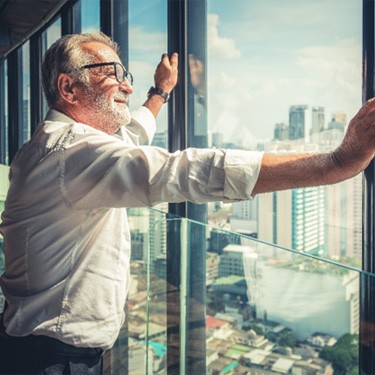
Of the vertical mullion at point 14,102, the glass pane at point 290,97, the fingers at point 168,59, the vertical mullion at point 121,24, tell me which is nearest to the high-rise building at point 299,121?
the glass pane at point 290,97

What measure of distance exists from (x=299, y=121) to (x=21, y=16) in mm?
3840

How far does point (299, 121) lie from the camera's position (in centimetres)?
247

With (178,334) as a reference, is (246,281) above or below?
above

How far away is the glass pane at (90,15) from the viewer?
452 cm

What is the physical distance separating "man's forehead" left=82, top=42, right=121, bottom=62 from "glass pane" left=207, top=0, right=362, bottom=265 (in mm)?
945

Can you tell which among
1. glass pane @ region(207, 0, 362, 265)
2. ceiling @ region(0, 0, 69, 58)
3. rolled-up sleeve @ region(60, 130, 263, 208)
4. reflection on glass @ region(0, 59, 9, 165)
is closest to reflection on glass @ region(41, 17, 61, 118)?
ceiling @ region(0, 0, 69, 58)

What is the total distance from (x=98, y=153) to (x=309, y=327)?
96cm

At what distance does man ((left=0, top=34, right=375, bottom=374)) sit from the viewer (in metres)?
1.09

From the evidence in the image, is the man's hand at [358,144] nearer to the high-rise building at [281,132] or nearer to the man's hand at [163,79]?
the man's hand at [163,79]

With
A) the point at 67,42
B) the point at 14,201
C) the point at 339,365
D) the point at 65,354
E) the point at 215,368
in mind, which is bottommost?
the point at 215,368

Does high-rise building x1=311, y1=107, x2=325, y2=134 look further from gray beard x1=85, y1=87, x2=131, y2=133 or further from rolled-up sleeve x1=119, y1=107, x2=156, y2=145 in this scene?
gray beard x1=85, y1=87, x2=131, y2=133

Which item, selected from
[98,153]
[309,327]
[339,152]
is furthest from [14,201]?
[309,327]

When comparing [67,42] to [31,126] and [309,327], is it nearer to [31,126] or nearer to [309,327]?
[309,327]

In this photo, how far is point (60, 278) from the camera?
1380 mm
